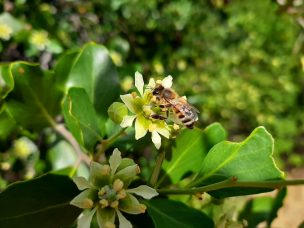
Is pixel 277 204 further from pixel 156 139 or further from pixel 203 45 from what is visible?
pixel 203 45

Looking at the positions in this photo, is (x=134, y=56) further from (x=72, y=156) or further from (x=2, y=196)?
(x=2, y=196)

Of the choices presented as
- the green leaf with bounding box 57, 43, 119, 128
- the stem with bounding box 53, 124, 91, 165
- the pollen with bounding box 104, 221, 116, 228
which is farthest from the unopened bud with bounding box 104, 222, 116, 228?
the stem with bounding box 53, 124, 91, 165

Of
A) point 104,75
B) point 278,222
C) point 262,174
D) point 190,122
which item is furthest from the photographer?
point 278,222

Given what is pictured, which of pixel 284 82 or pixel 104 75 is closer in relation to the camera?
pixel 104 75

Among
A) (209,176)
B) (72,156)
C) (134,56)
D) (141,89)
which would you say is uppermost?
(141,89)

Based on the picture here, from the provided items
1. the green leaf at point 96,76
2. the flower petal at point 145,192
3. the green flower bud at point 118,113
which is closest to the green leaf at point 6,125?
the green leaf at point 96,76

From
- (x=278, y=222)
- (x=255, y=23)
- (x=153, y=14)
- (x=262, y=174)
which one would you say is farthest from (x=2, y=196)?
(x=278, y=222)

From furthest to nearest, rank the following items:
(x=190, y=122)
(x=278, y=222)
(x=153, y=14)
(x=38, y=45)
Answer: (x=278, y=222) < (x=153, y=14) < (x=38, y=45) < (x=190, y=122)

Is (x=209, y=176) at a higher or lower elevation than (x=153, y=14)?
higher
